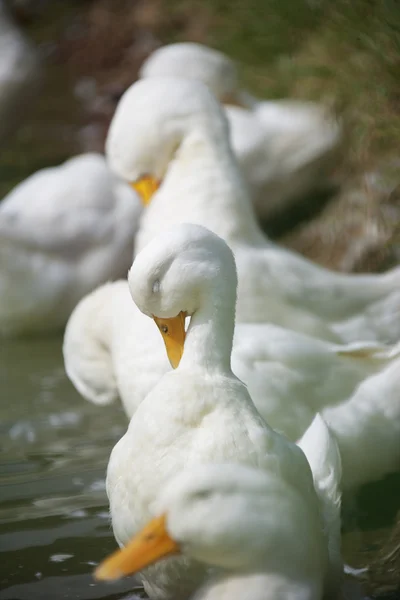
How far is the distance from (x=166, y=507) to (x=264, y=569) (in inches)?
9.3

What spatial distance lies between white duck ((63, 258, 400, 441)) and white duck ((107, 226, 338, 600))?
1.68ft

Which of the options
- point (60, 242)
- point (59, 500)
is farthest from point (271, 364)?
point (60, 242)

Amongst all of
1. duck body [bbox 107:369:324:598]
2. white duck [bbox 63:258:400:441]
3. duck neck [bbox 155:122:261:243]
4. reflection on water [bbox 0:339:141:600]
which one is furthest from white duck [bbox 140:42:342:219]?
duck body [bbox 107:369:324:598]

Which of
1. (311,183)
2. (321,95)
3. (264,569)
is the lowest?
(311,183)

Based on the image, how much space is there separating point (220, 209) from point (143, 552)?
1967mm

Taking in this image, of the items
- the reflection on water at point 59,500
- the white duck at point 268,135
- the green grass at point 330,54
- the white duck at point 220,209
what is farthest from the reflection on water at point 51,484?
the white duck at point 268,135

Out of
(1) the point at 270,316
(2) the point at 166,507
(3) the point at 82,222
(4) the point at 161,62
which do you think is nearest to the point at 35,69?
(4) the point at 161,62

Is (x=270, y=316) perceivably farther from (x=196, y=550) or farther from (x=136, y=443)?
(x=196, y=550)

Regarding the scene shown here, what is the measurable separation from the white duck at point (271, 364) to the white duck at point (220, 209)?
0.34 meters

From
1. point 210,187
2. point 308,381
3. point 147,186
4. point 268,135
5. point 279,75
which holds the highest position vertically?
point 308,381

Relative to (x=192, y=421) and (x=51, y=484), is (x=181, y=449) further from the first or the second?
(x=51, y=484)

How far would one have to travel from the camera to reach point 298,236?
5797 mm

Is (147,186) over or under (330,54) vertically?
under

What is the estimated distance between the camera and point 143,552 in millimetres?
2002
